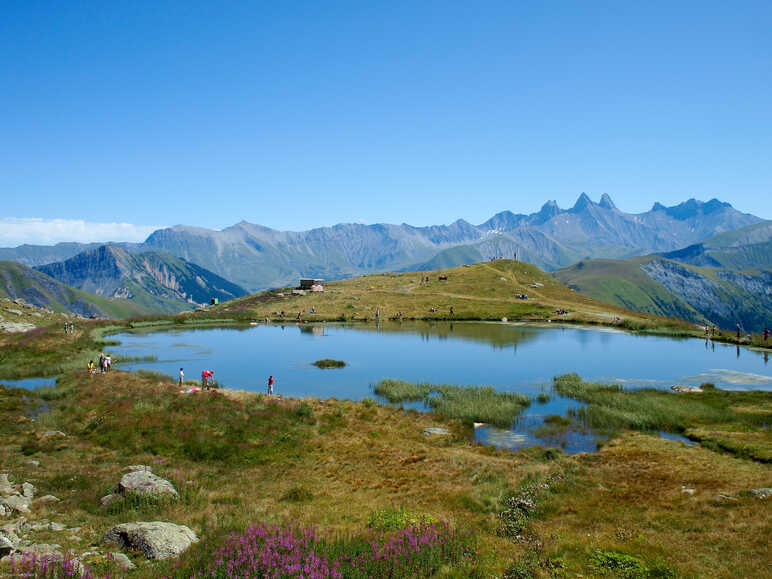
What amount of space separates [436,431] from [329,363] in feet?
110

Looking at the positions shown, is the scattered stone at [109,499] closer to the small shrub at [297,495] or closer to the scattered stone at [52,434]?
the small shrub at [297,495]

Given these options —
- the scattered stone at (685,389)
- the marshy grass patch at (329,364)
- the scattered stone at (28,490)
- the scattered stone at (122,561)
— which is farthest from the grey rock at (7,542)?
the scattered stone at (685,389)

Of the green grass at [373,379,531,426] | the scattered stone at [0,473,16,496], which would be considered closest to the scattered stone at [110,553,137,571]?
the scattered stone at [0,473,16,496]

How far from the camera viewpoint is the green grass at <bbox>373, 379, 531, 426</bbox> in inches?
1761

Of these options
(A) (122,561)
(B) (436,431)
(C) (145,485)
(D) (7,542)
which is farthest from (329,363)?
(D) (7,542)

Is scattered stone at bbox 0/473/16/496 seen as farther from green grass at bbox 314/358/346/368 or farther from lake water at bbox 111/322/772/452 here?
green grass at bbox 314/358/346/368

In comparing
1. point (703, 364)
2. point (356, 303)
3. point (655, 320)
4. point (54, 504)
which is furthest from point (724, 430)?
point (356, 303)

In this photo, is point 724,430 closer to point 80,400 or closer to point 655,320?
point 80,400

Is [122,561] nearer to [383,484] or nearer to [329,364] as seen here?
[383,484]

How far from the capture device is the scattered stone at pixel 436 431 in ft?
128

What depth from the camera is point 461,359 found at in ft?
250

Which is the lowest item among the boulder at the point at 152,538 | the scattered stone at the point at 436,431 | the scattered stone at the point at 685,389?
the scattered stone at the point at 436,431

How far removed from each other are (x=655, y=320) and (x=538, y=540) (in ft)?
419

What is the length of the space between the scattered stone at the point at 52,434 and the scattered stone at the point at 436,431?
26.3m
